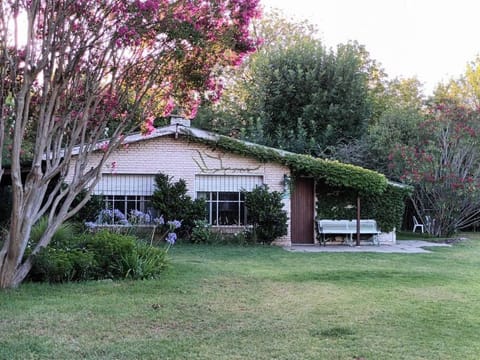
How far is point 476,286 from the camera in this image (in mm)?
9070

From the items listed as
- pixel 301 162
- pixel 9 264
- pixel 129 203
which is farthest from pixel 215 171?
pixel 9 264

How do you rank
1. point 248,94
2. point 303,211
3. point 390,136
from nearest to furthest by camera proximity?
point 303,211, point 390,136, point 248,94

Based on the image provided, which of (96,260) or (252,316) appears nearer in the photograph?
(252,316)

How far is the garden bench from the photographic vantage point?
17.5 m

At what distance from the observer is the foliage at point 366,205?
708 inches

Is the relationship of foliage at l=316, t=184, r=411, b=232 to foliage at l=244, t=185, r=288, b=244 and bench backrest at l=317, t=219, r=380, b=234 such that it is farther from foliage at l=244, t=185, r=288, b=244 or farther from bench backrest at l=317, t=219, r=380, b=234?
foliage at l=244, t=185, r=288, b=244

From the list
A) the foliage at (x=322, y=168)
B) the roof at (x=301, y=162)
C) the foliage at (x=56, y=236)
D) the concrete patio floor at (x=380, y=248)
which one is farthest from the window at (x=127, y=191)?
the foliage at (x=56, y=236)

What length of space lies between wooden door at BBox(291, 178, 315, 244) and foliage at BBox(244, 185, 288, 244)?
3.99ft

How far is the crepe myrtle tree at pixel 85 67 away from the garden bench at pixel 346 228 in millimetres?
8967

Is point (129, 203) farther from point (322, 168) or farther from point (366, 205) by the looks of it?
point (366, 205)

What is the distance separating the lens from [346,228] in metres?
17.6

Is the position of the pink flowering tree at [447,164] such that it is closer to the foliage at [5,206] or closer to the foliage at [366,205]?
the foliage at [366,205]

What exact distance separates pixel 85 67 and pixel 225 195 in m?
9.51

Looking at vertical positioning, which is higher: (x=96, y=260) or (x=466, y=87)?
(x=466, y=87)
